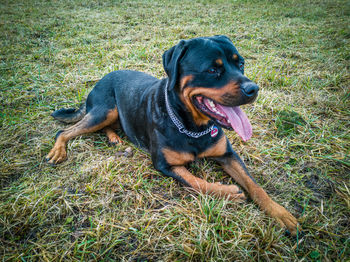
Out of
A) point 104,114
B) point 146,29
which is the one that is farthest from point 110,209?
point 146,29

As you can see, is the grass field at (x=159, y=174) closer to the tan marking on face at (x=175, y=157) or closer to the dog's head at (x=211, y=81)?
the tan marking on face at (x=175, y=157)

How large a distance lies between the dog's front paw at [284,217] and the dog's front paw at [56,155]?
7.86 ft

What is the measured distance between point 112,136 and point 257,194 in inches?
81.6

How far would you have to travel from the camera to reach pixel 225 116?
1958mm

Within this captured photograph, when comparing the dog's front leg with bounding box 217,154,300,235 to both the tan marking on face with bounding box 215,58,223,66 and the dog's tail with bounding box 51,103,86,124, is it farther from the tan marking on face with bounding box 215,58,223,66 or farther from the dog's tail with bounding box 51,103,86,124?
the dog's tail with bounding box 51,103,86,124

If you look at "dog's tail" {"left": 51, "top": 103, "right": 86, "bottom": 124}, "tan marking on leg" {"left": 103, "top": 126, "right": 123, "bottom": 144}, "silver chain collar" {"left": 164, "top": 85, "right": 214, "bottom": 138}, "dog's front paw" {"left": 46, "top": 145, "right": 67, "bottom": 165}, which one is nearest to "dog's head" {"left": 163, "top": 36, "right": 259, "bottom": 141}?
"silver chain collar" {"left": 164, "top": 85, "right": 214, "bottom": 138}

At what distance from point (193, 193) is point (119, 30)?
6.82 m

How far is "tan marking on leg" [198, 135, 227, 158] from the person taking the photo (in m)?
2.19

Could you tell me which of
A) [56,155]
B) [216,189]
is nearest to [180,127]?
[216,189]

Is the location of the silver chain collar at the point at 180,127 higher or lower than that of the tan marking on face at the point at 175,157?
higher

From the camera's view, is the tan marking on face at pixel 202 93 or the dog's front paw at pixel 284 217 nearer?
the dog's front paw at pixel 284 217

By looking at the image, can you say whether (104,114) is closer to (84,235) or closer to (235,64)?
(84,235)

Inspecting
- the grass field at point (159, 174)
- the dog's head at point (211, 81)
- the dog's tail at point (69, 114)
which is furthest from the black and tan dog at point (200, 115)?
the dog's tail at point (69, 114)

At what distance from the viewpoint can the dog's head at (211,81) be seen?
6.00ft
